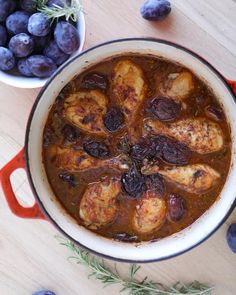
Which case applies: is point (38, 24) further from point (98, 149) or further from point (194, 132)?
point (194, 132)

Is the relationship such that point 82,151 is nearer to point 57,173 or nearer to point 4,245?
point 57,173

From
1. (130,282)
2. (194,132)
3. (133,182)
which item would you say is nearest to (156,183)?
(133,182)

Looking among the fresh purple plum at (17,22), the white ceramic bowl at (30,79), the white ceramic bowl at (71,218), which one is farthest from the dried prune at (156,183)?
the fresh purple plum at (17,22)

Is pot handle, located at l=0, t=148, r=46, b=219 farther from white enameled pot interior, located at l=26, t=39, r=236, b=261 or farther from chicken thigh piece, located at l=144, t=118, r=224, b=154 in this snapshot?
chicken thigh piece, located at l=144, t=118, r=224, b=154

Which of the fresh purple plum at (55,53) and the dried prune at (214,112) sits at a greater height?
the dried prune at (214,112)

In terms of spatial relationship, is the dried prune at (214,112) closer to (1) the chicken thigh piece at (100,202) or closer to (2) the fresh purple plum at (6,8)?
(1) the chicken thigh piece at (100,202)

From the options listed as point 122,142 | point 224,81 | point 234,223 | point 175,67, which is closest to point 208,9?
point 175,67

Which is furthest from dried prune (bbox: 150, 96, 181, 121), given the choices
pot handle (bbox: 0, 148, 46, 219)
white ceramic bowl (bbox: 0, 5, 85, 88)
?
pot handle (bbox: 0, 148, 46, 219)
